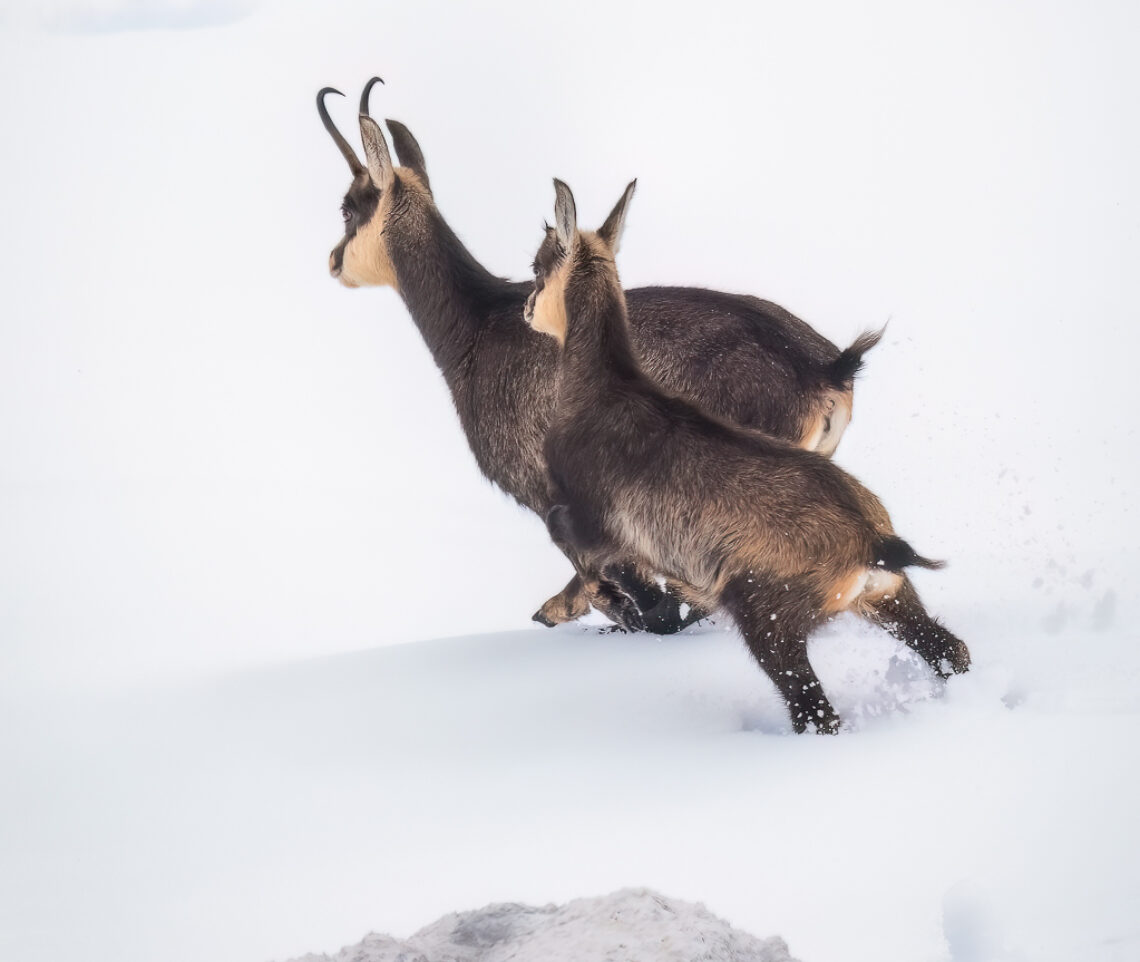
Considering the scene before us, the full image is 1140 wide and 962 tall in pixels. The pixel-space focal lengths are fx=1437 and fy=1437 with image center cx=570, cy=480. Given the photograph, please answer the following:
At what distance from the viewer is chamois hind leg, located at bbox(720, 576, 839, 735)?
379cm

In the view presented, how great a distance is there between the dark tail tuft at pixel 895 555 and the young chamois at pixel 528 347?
0.94m

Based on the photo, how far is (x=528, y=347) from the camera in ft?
16.6

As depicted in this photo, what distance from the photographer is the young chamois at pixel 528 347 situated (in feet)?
16.0

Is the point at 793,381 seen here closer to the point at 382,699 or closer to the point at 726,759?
the point at 726,759

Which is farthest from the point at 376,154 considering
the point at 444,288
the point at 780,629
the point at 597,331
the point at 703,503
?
the point at 780,629

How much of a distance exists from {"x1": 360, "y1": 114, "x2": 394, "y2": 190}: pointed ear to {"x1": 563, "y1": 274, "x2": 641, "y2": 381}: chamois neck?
118 centimetres

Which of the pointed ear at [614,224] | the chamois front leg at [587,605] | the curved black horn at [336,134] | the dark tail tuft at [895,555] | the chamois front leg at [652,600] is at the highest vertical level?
the curved black horn at [336,134]

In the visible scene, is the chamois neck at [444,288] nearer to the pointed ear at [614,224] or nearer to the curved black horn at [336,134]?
the curved black horn at [336,134]

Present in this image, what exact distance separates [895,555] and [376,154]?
2499mm

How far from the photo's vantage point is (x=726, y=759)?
13.1ft

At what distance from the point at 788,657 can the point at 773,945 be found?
3.34 ft

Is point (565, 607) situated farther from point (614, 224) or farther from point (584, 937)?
point (584, 937)

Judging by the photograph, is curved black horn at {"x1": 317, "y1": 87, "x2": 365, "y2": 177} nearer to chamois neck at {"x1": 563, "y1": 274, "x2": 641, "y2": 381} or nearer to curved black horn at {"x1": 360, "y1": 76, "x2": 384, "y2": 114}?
curved black horn at {"x1": 360, "y1": 76, "x2": 384, "y2": 114}

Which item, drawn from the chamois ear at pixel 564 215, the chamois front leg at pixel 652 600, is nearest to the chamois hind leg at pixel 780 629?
the chamois front leg at pixel 652 600
